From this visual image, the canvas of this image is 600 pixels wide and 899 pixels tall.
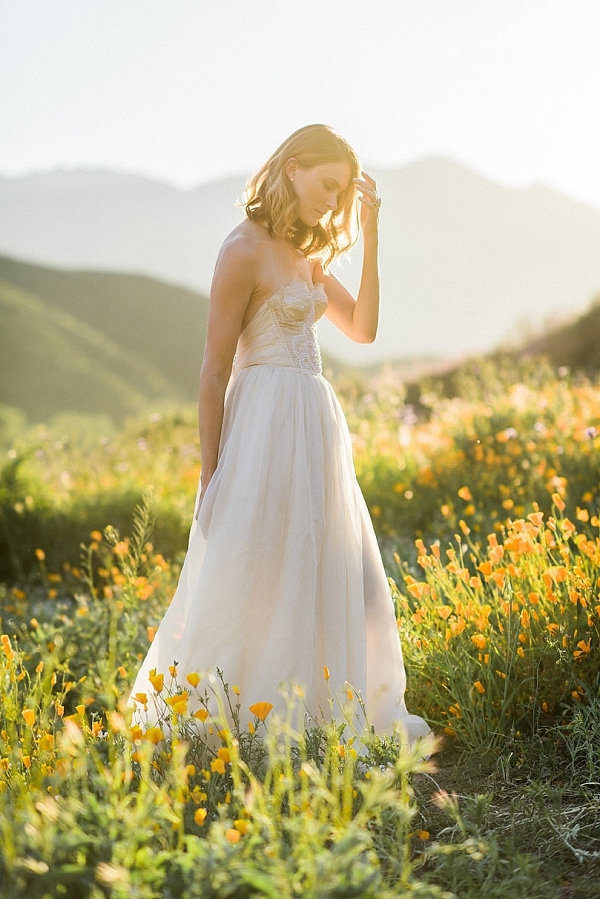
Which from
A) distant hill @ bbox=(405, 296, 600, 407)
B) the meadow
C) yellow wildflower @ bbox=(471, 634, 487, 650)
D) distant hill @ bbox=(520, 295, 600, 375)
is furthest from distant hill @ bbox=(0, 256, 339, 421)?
yellow wildflower @ bbox=(471, 634, 487, 650)

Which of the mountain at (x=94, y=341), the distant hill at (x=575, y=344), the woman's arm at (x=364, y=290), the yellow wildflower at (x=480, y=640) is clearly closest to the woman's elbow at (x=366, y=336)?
the woman's arm at (x=364, y=290)

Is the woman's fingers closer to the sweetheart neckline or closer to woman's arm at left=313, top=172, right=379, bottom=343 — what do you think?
woman's arm at left=313, top=172, right=379, bottom=343

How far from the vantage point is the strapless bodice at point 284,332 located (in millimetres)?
2838

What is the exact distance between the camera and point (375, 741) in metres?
2.29

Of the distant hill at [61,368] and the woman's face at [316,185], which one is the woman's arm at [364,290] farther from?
the distant hill at [61,368]

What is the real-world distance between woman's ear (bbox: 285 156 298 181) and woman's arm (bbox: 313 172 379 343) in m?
0.25

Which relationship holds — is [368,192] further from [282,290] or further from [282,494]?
[282,494]

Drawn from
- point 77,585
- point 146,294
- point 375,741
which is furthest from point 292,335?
point 146,294

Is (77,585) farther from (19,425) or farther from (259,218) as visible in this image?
(19,425)

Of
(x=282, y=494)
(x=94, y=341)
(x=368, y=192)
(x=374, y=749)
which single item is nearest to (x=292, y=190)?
(x=368, y=192)

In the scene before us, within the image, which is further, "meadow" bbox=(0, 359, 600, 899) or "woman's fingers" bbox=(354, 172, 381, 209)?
"woman's fingers" bbox=(354, 172, 381, 209)

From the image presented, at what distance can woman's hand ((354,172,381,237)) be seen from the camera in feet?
9.69

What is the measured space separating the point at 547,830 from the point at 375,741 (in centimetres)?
50

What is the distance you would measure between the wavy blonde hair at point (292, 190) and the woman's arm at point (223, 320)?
0.62 feet
